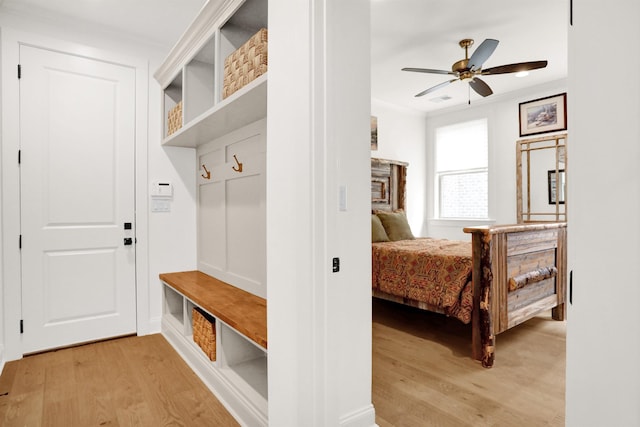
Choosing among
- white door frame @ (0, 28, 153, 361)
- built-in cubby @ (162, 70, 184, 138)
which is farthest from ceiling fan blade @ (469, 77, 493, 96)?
white door frame @ (0, 28, 153, 361)

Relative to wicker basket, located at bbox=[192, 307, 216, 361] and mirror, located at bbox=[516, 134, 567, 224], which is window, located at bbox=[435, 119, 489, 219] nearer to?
mirror, located at bbox=[516, 134, 567, 224]

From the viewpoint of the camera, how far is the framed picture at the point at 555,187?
179 inches

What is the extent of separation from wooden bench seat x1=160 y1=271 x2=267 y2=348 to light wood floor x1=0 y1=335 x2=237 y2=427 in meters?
0.52

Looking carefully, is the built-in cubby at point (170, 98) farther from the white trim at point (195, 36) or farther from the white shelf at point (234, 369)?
the white shelf at point (234, 369)

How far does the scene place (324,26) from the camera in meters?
1.30

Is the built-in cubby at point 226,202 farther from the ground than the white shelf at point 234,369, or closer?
farther from the ground

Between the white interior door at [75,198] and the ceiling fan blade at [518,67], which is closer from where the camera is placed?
the white interior door at [75,198]

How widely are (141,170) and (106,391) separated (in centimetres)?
185

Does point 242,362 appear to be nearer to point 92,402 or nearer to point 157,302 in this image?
point 92,402

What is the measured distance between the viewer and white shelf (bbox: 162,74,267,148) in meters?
1.83

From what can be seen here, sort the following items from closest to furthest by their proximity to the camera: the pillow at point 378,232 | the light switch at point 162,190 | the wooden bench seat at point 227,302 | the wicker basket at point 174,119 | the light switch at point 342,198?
the light switch at point 342,198 < the wooden bench seat at point 227,302 < the wicker basket at point 174,119 < the light switch at point 162,190 < the pillow at point 378,232

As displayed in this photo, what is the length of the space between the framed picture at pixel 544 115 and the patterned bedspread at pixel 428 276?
2.66 metres

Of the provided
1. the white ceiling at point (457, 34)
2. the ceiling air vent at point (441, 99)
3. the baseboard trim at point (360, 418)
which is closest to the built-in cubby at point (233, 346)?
the baseboard trim at point (360, 418)

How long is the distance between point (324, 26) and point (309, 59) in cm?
14
